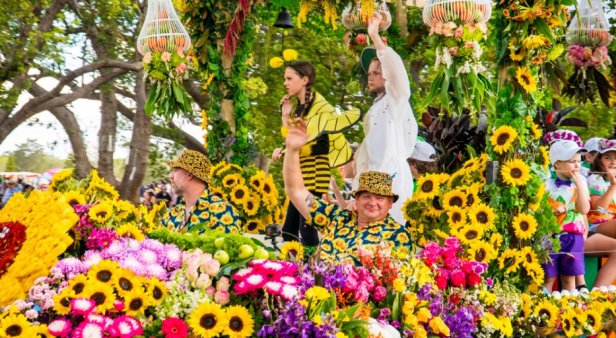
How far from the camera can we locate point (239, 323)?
3.81m

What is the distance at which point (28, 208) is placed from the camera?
4363mm

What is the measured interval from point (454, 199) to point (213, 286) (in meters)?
2.33

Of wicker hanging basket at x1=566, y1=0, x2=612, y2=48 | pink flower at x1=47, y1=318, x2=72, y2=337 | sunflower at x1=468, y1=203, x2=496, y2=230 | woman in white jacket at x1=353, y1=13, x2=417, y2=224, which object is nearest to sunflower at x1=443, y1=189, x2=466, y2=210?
sunflower at x1=468, y1=203, x2=496, y2=230

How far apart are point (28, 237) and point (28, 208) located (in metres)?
0.27

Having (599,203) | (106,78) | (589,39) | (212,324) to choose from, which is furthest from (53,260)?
(106,78)

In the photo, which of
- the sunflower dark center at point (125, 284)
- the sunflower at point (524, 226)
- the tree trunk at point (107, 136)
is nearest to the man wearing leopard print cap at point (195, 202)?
the sunflower at point (524, 226)

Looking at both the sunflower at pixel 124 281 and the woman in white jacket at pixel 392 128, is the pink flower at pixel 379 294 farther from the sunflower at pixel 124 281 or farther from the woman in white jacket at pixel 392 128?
the woman in white jacket at pixel 392 128

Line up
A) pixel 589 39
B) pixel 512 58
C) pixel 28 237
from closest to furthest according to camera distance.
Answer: pixel 28 237 < pixel 512 58 < pixel 589 39

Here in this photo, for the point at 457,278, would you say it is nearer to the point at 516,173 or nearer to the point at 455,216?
the point at 455,216

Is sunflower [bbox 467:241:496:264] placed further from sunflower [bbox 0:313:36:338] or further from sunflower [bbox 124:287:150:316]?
sunflower [bbox 0:313:36:338]

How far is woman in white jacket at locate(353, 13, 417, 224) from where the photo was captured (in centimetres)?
673

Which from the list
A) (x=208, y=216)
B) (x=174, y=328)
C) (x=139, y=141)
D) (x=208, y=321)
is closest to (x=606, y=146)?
(x=208, y=216)

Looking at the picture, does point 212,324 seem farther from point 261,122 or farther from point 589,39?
point 261,122

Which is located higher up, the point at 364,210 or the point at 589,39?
the point at 589,39
